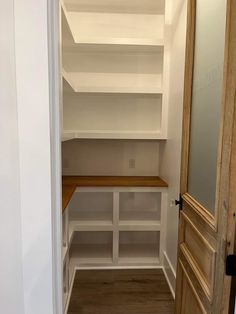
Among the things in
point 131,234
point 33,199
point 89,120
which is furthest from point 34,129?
point 131,234

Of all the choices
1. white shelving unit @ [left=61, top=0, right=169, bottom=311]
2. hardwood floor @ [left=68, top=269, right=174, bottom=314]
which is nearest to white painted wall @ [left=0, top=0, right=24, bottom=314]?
hardwood floor @ [left=68, top=269, right=174, bottom=314]

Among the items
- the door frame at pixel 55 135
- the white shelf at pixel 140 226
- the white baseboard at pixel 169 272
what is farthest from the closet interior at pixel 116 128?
the door frame at pixel 55 135

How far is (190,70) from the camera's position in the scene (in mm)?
1445

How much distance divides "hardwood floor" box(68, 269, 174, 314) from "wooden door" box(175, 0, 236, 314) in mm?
655

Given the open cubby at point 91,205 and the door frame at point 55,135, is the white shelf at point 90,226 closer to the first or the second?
the open cubby at point 91,205

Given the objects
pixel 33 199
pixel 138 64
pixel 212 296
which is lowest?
pixel 212 296

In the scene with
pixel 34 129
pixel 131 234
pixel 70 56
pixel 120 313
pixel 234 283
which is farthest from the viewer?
pixel 131 234

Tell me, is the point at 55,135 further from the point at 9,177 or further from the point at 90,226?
the point at 90,226

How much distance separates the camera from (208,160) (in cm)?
120

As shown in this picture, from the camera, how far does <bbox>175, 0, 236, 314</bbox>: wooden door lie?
92 cm

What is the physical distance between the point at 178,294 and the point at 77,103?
228 centimetres

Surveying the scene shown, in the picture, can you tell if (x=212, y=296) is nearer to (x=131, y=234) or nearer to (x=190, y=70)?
(x=190, y=70)

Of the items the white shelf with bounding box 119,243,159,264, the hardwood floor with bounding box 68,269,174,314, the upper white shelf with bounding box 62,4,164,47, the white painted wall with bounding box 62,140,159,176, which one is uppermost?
the upper white shelf with bounding box 62,4,164,47

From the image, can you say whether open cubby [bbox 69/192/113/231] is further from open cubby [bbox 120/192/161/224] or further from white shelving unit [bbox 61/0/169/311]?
open cubby [bbox 120/192/161/224]
